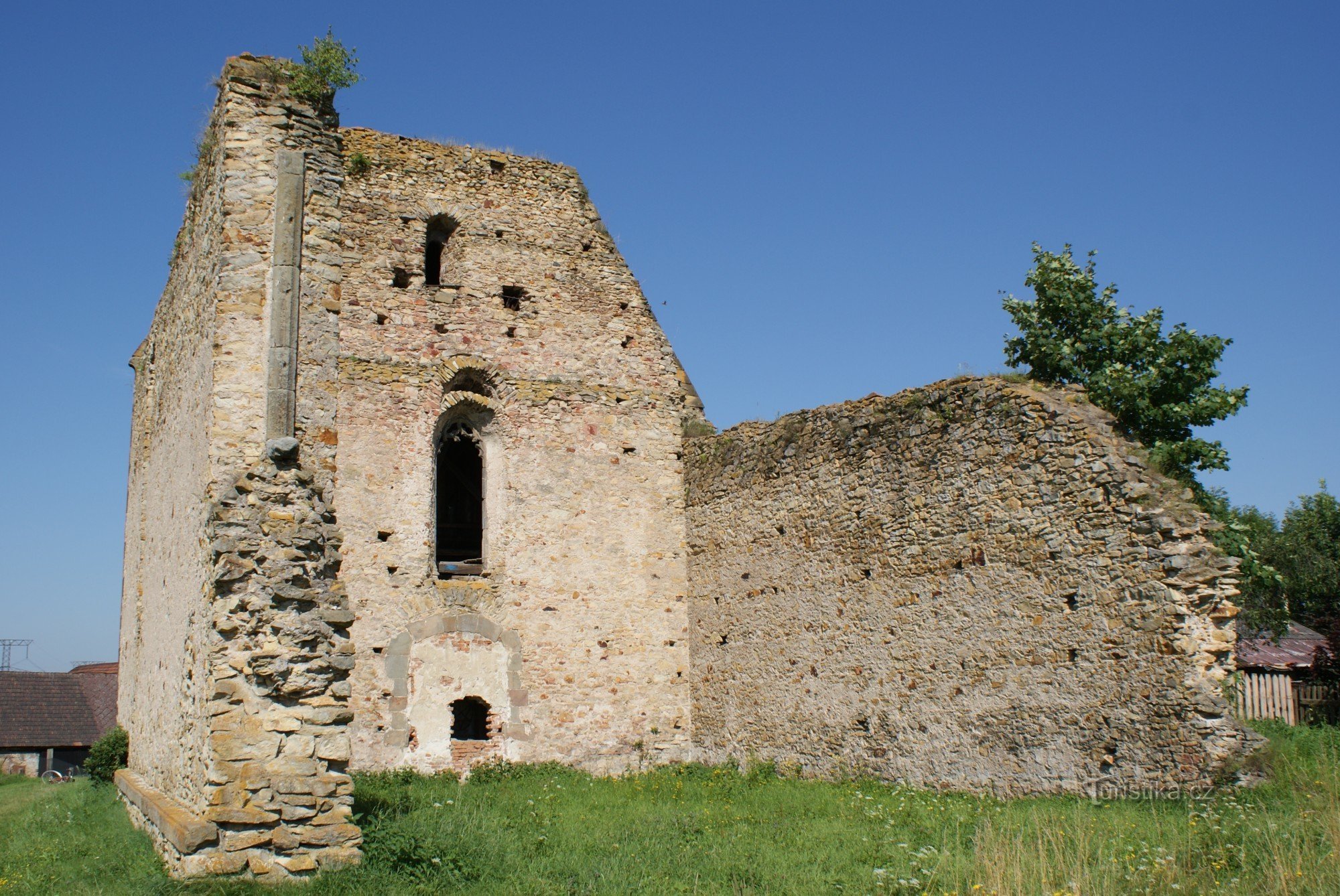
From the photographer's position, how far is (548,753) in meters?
13.2

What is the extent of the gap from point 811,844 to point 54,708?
2968 centimetres

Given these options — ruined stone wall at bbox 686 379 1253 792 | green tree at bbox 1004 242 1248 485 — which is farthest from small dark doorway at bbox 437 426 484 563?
green tree at bbox 1004 242 1248 485

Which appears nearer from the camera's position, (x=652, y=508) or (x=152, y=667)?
(x=152, y=667)

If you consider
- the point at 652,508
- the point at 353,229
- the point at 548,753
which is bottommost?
the point at 548,753

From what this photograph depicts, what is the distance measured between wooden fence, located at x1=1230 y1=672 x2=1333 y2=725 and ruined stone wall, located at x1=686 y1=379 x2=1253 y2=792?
613 cm

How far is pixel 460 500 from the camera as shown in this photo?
15.8 meters

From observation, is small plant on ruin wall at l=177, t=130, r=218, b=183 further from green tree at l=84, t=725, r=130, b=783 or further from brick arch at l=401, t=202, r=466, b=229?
green tree at l=84, t=725, r=130, b=783

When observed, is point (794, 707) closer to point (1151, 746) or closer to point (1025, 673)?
point (1025, 673)

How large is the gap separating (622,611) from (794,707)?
8.55ft

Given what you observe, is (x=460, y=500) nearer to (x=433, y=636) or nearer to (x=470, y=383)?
(x=470, y=383)

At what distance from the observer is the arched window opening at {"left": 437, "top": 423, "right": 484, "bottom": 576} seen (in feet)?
49.7

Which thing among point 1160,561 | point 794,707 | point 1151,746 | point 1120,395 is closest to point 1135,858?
point 1151,746

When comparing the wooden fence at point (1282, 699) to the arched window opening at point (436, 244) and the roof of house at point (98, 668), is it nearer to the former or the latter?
the arched window opening at point (436, 244)

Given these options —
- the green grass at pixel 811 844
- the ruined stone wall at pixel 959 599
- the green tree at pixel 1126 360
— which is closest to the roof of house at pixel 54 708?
the green grass at pixel 811 844
